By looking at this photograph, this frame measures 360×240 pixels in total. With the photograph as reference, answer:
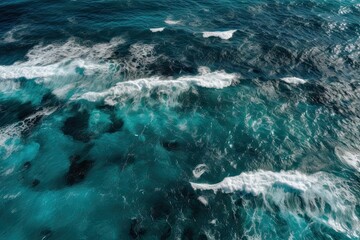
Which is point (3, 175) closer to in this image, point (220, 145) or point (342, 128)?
point (220, 145)

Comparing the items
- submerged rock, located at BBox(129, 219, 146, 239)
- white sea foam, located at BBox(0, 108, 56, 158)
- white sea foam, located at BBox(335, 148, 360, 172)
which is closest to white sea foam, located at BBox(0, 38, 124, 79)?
white sea foam, located at BBox(0, 108, 56, 158)

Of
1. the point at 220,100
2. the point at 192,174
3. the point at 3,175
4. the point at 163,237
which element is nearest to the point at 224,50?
the point at 220,100

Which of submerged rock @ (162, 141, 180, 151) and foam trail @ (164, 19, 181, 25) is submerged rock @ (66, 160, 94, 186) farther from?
foam trail @ (164, 19, 181, 25)

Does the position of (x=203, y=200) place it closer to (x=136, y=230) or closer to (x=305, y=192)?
(x=136, y=230)

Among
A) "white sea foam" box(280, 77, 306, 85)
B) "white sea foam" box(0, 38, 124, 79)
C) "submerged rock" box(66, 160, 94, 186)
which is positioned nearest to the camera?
"submerged rock" box(66, 160, 94, 186)

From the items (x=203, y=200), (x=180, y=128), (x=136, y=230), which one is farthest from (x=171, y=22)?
(x=136, y=230)

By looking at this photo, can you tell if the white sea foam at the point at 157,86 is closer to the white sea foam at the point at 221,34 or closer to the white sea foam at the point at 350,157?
the white sea foam at the point at 221,34
